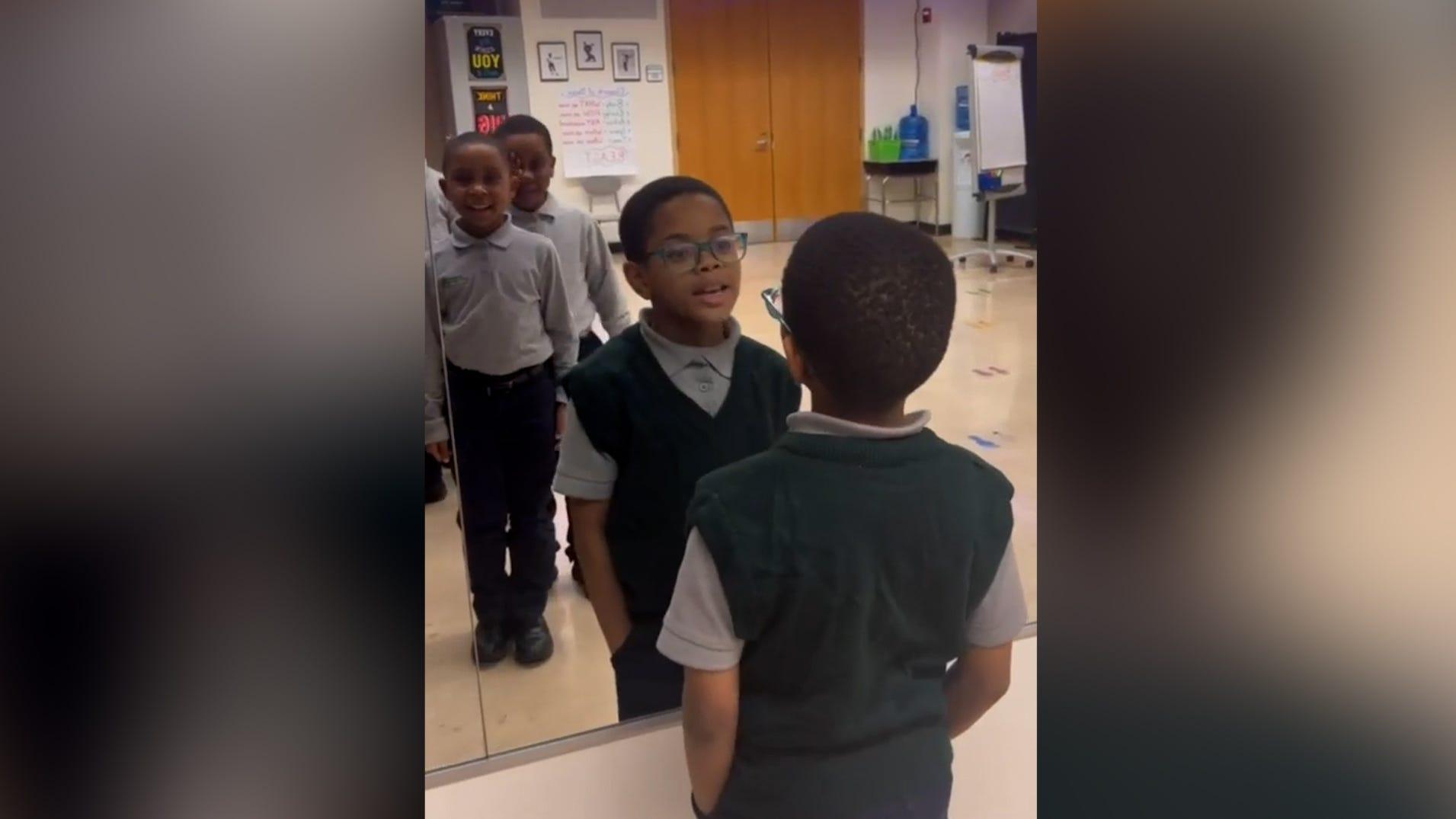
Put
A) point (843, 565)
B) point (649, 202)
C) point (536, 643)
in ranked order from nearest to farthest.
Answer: point (843, 565) → point (649, 202) → point (536, 643)

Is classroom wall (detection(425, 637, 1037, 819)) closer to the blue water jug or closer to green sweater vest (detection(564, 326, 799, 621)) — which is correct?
green sweater vest (detection(564, 326, 799, 621))

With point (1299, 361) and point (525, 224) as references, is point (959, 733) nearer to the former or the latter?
point (1299, 361)

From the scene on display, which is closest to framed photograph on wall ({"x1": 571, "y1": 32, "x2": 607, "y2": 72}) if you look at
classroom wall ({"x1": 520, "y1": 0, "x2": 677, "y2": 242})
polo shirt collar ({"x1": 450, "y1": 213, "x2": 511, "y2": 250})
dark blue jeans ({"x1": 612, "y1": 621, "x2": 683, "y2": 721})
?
classroom wall ({"x1": 520, "y1": 0, "x2": 677, "y2": 242})

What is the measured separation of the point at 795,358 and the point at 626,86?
0.24 meters

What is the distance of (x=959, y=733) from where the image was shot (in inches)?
28.1

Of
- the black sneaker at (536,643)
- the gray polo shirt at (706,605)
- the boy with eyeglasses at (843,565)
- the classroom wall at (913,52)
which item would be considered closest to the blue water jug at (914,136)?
the classroom wall at (913,52)

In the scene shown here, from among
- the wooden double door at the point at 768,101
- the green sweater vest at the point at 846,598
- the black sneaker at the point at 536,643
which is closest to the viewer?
the green sweater vest at the point at 846,598

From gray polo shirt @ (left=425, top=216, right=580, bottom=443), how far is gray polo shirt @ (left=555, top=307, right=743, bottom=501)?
0.07 m

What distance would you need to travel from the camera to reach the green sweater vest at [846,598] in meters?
0.59

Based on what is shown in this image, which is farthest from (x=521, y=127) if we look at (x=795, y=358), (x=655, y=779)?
(x=655, y=779)

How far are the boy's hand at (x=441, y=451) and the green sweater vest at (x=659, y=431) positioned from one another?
12cm

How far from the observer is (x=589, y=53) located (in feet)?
2.19

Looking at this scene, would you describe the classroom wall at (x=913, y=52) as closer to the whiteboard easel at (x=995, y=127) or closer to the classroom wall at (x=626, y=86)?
the whiteboard easel at (x=995, y=127)

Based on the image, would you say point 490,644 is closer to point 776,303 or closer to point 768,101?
point 776,303
